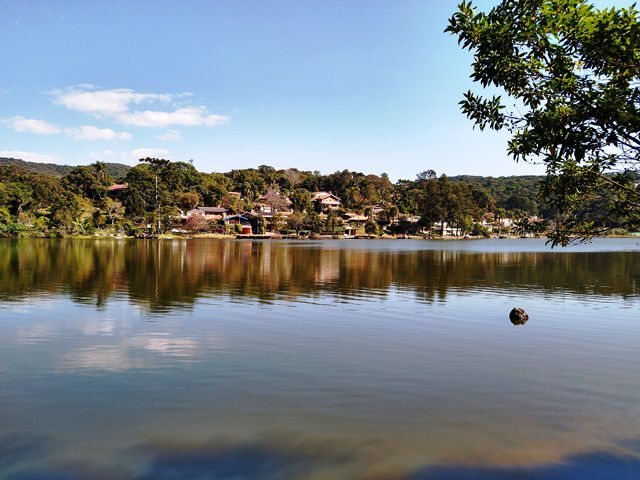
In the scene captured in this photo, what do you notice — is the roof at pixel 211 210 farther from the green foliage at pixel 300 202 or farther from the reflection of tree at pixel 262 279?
the reflection of tree at pixel 262 279

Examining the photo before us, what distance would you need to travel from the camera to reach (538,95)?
307 inches

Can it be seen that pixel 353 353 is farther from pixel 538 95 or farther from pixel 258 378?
pixel 538 95

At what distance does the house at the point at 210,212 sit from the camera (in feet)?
347

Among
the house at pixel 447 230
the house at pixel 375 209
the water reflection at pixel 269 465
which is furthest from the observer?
the house at pixel 447 230

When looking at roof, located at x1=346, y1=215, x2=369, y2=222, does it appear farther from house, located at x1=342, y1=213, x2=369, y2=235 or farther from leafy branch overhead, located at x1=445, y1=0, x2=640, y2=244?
leafy branch overhead, located at x1=445, y1=0, x2=640, y2=244

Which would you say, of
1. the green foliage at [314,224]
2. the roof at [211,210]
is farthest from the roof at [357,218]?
the roof at [211,210]

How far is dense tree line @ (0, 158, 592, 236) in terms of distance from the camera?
8425 centimetres

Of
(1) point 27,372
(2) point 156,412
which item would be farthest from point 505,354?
(1) point 27,372

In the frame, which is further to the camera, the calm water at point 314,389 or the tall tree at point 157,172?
the tall tree at point 157,172

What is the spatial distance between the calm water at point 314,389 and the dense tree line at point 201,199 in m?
53.7

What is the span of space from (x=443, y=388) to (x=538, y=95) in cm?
606

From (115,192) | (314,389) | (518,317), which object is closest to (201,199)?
(115,192)

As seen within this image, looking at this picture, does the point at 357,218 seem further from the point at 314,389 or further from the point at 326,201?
the point at 314,389

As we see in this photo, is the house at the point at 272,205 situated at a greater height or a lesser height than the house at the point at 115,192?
lesser
